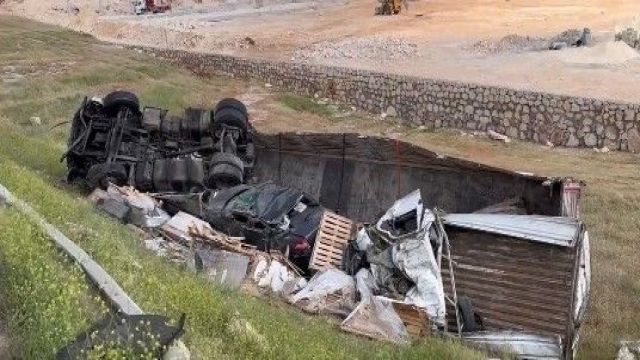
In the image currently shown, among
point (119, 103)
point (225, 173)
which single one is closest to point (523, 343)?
point (225, 173)

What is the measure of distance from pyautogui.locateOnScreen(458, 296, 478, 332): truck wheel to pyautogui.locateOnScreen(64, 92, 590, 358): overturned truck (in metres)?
0.02

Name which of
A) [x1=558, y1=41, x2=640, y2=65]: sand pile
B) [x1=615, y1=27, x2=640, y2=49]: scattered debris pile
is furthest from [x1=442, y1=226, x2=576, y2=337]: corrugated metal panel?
[x1=615, y1=27, x2=640, y2=49]: scattered debris pile

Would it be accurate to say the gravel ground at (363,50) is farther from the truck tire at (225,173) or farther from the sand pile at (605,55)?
the truck tire at (225,173)

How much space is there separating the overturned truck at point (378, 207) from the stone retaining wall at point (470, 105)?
36.9ft

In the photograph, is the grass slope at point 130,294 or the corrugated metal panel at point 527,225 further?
the corrugated metal panel at point 527,225

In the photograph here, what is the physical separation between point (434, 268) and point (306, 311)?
1887 mm

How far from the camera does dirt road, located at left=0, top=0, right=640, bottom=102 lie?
27531 millimetres

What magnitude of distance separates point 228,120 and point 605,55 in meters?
17.0

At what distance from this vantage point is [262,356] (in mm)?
6559

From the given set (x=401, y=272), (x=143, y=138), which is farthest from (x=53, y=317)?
(x=143, y=138)

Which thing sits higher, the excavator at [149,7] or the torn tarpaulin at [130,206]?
the excavator at [149,7]

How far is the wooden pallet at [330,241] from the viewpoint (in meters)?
12.1

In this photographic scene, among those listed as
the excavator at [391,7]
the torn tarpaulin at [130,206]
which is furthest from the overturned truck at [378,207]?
the excavator at [391,7]

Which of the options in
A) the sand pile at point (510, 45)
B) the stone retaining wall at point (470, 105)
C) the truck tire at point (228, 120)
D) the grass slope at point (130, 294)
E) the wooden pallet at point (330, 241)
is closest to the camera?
the grass slope at point (130, 294)
